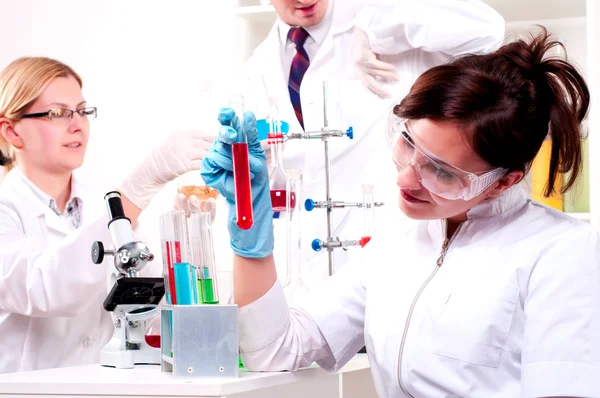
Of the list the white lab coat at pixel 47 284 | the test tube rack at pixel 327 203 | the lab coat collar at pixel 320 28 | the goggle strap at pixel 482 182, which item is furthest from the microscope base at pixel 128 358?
the lab coat collar at pixel 320 28

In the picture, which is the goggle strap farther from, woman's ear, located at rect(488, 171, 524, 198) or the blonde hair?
the blonde hair

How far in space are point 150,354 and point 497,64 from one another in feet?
2.56

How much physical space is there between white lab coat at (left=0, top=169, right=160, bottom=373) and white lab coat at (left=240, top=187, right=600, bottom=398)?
600 mm

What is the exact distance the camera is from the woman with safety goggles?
3.78 ft

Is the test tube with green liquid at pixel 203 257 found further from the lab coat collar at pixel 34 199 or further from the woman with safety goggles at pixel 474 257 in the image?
the lab coat collar at pixel 34 199

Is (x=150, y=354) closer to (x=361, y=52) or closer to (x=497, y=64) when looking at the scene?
(x=497, y=64)

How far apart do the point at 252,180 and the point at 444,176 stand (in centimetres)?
33

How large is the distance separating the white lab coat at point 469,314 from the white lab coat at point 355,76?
0.79 m

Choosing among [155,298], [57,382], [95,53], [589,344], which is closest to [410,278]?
[589,344]

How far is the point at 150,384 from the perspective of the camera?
116cm

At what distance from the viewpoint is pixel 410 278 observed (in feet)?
4.36

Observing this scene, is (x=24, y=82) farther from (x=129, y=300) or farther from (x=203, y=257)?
(x=203, y=257)

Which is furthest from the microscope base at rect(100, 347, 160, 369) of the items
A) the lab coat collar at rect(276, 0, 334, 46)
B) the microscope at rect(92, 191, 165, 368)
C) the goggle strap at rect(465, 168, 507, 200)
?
the lab coat collar at rect(276, 0, 334, 46)

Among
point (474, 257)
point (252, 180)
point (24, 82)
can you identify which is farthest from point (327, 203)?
point (24, 82)
